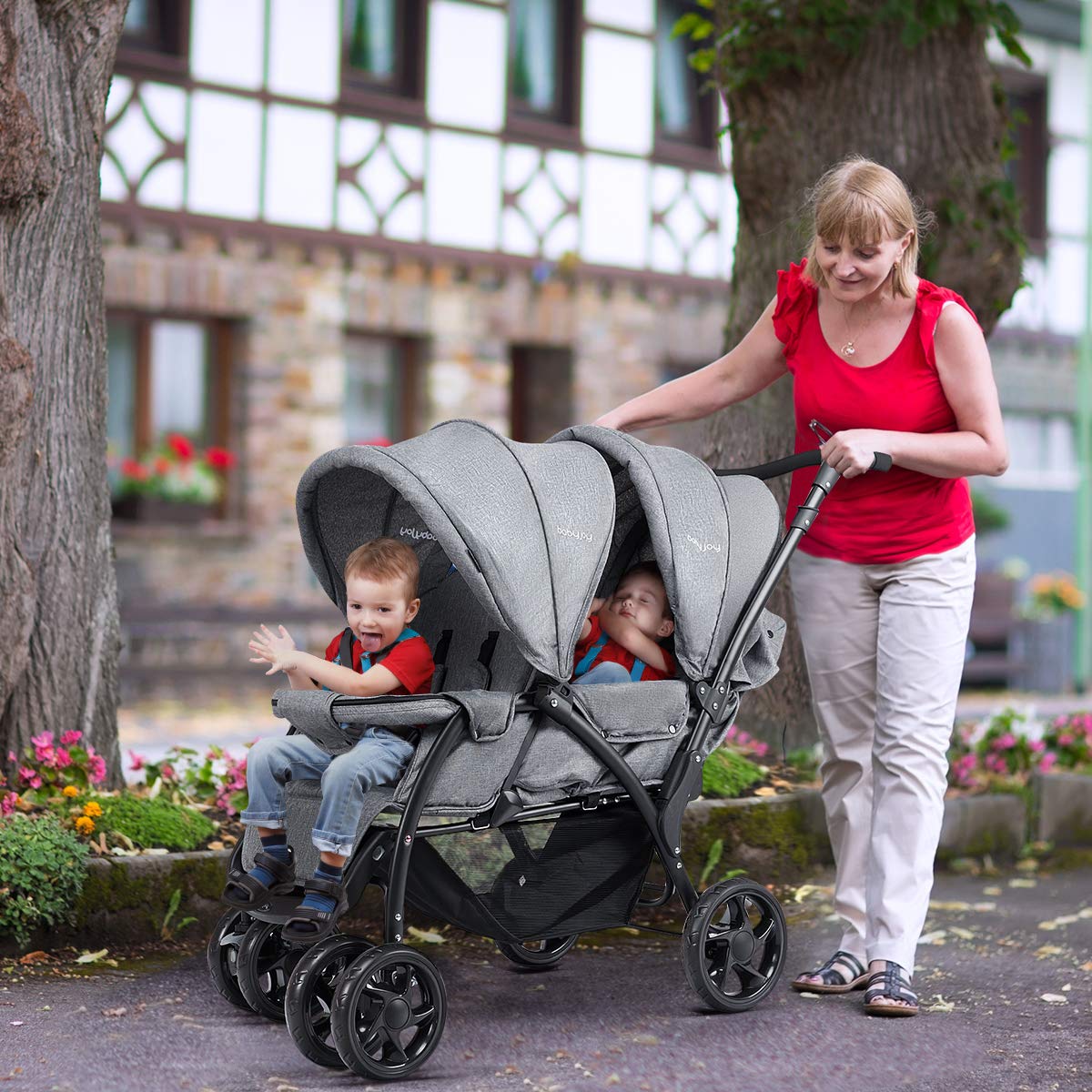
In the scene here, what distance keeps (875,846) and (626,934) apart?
3.77ft

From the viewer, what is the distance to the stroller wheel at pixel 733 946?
177 inches

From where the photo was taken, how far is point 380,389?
1638cm

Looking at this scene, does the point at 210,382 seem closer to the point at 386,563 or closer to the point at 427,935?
the point at 427,935

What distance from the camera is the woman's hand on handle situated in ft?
15.0

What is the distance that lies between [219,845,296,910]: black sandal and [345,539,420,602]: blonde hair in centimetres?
67

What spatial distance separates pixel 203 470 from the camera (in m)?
14.9

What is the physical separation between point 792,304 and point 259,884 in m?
2.09

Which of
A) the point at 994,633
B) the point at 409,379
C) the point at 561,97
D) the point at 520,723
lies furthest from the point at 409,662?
the point at 994,633

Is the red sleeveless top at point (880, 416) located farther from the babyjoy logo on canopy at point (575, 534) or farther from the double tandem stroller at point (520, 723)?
the babyjoy logo on canopy at point (575, 534)

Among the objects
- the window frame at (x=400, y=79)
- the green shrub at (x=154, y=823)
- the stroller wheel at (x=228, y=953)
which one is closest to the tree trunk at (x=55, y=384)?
the green shrub at (x=154, y=823)

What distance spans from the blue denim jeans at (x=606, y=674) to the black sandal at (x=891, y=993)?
39.8 inches

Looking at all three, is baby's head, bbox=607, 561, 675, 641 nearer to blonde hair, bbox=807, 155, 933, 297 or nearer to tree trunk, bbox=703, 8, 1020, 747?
blonde hair, bbox=807, 155, 933, 297

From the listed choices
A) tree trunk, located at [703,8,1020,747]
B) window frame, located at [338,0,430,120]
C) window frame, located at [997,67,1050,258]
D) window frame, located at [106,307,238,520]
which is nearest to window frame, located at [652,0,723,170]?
window frame, located at [338,0,430,120]

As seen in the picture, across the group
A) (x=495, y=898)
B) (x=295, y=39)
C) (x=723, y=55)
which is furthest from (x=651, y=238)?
(x=495, y=898)
